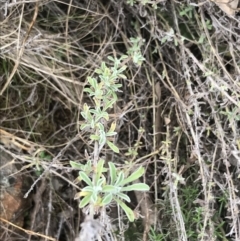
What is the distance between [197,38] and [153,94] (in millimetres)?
216

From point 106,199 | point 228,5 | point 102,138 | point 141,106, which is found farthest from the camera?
point 141,106

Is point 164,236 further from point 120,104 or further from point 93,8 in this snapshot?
point 93,8

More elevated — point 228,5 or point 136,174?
point 228,5

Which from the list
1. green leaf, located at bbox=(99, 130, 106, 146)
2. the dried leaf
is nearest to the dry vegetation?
the dried leaf

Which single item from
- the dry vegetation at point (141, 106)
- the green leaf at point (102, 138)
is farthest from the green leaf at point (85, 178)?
the dry vegetation at point (141, 106)

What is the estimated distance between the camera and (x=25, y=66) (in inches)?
55.9

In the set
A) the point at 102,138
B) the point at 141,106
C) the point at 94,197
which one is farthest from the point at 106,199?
the point at 141,106

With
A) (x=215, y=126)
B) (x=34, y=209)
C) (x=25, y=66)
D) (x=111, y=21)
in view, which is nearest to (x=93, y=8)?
(x=111, y=21)

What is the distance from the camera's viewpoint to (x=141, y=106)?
1374 millimetres

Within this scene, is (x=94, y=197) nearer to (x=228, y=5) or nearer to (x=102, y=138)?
Answer: (x=102, y=138)

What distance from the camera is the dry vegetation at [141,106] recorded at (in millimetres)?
1204

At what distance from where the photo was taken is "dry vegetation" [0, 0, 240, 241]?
120 centimetres

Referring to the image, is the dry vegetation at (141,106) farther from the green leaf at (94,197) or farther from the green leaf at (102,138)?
the green leaf at (94,197)

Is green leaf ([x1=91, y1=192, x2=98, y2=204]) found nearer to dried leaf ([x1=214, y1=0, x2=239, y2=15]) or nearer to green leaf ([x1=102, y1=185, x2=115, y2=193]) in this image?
green leaf ([x1=102, y1=185, x2=115, y2=193])
